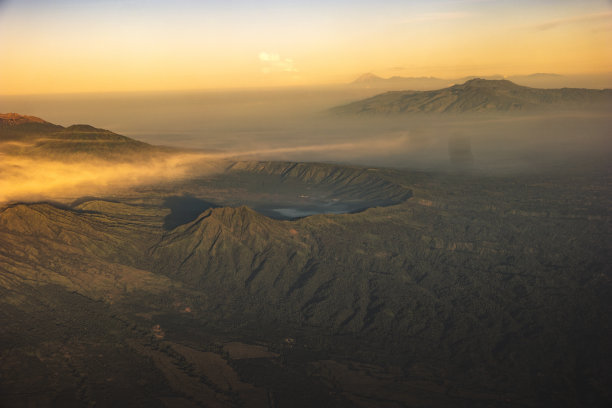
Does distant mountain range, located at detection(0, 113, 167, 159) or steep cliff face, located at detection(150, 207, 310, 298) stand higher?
distant mountain range, located at detection(0, 113, 167, 159)

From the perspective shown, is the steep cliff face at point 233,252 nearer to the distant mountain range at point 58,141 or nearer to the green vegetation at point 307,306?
the green vegetation at point 307,306

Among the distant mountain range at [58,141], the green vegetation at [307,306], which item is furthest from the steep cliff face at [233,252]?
the distant mountain range at [58,141]

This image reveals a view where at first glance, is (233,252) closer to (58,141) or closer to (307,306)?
(307,306)

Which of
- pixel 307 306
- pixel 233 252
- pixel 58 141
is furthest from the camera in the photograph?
pixel 58 141

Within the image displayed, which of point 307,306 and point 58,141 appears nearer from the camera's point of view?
point 307,306

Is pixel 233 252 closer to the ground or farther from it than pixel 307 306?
farther from it

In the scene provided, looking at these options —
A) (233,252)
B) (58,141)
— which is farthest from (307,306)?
(58,141)

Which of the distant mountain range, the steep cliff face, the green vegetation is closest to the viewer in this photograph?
the green vegetation

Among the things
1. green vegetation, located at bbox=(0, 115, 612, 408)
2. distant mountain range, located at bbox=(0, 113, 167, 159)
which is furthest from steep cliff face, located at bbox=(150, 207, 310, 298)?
distant mountain range, located at bbox=(0, 113, 167, 159)

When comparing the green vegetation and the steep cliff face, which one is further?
the steep cliff face

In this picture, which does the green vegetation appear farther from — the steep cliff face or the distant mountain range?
the distant mountain range

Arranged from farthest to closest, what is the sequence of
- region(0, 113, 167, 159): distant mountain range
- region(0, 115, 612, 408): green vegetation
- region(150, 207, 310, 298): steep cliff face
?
region(0, 113, 167, 159): distant mountain range < region(150, 207, 310, 298): steep cliff face < region(0, 115, 612, 408): green vegetation
